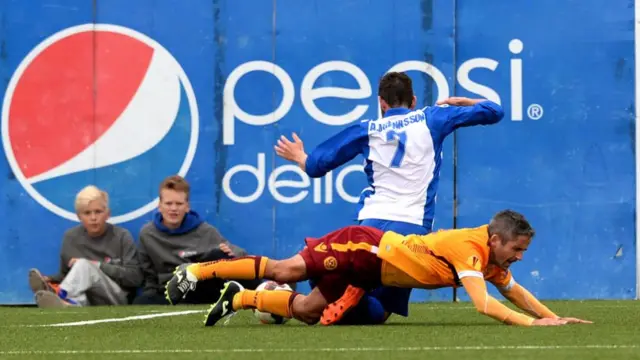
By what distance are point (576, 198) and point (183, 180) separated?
3.22m

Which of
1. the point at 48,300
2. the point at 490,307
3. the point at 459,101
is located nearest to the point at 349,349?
the point at 490,307

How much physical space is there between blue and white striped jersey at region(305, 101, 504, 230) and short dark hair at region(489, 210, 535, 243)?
114 cm

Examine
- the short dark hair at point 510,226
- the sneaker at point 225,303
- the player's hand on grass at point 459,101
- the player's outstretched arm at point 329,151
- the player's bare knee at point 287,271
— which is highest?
the player's hand on grass at point 459,101

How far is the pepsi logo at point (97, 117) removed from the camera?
1339 cm

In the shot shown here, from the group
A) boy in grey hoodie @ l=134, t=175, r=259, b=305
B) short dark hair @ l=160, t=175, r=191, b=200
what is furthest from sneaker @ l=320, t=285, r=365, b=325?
short dark hair @ l=160, t=175, r=191, b=200

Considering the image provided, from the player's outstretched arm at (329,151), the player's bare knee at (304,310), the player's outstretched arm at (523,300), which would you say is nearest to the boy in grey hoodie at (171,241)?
the player's outstretched arm at (329,151)

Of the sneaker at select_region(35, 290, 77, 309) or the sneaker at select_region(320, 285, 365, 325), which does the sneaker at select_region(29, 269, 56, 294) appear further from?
the sneaker at select_region(320, 285, 365, 325)

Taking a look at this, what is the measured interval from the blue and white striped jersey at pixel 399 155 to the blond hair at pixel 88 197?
12.5 ft

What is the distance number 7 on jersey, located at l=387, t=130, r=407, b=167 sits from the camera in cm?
952

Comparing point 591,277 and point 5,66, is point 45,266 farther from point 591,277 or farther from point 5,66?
point 591,277

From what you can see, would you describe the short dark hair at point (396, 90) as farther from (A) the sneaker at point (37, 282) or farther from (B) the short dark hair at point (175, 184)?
(A) the sneaker at point (37, 282)

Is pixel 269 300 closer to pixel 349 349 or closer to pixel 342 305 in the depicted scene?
pixel 342 305

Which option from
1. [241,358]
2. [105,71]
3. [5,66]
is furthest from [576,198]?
[241,358]

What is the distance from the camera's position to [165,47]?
527 inches
